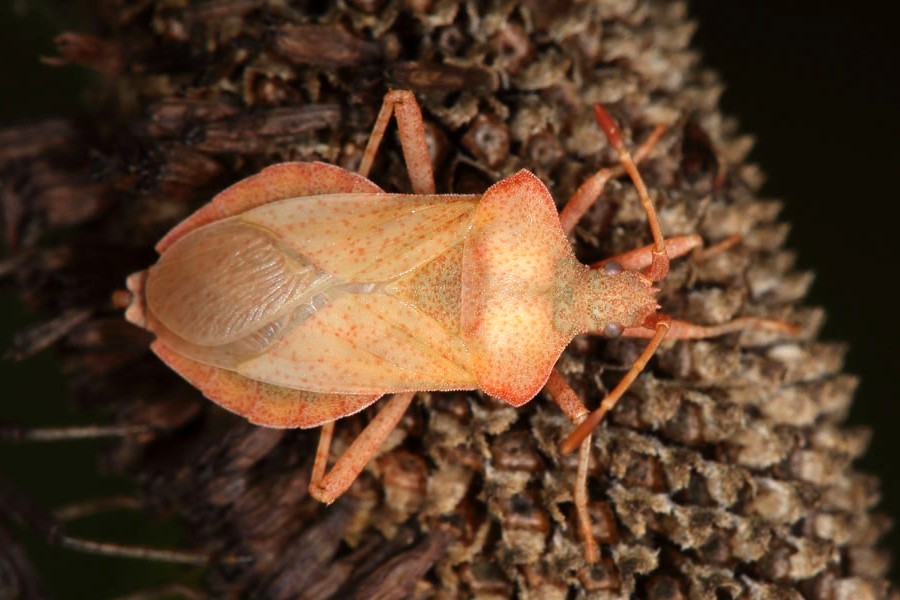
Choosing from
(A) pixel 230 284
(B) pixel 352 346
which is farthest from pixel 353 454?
(A) pixel 230 284

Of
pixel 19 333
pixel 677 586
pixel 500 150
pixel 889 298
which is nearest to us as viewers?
pixel 677 586

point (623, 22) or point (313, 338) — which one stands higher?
point (623, 22)

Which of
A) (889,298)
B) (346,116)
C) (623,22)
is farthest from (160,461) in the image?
(889,298)

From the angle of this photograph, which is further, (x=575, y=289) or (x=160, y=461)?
(x=160, y=461)

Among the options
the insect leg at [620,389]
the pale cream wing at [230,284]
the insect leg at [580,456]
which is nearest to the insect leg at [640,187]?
the insect leg at [620,389]

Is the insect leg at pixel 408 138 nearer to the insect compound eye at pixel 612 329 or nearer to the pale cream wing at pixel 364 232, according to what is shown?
the pale cream wing at pixel 364 232

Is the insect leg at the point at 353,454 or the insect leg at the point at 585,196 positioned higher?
the insect leg at the point at 585,196

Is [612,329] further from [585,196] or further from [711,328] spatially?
[585,196]

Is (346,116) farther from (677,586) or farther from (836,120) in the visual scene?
(836,120)
